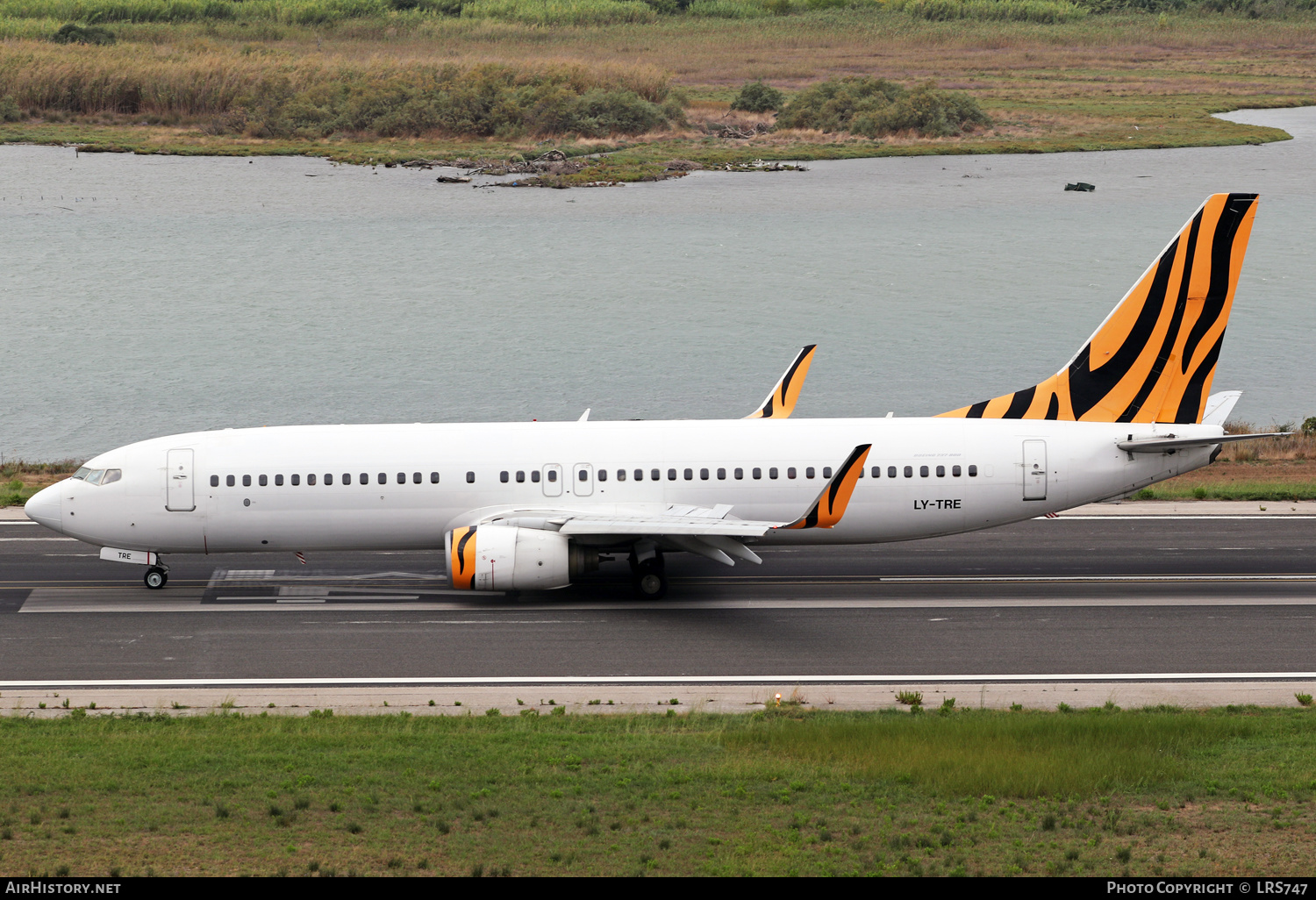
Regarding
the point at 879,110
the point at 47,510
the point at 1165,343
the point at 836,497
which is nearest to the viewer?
the point at 836,497

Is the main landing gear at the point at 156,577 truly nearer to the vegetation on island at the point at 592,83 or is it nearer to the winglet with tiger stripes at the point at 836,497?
the winglet with tiger stripes at the point at 836,497

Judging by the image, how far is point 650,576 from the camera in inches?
1297

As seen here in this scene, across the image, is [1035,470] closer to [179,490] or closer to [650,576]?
[650,576]

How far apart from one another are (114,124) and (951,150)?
243 feet

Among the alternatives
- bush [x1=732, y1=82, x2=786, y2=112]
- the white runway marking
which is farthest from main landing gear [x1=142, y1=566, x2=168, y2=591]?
bush [x1=732, y1=82, x2=786, y2=112]

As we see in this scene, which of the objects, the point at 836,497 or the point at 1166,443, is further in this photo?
the point at 1166,443

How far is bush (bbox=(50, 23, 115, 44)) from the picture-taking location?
143m

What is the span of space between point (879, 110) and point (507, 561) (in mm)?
102042

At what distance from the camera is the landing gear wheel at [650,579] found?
32906 millimetres

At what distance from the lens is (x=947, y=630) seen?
3052 centimetres

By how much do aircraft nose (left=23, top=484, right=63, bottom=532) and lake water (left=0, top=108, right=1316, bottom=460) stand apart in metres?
24.9

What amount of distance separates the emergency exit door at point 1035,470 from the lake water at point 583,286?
95.4 ft

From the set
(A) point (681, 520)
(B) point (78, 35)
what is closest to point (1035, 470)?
(A) point (681, 520)

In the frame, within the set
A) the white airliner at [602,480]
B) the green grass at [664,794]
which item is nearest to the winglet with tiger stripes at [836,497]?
the white airliner at [602,480]
